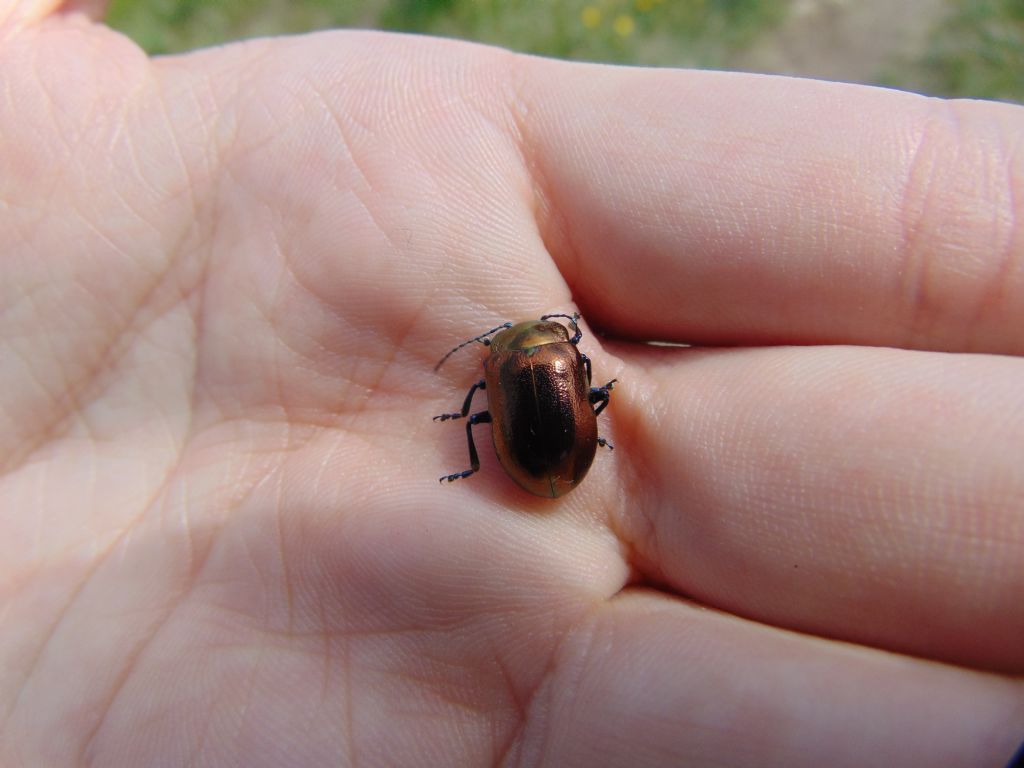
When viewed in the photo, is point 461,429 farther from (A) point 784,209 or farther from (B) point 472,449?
(A) point 784,209

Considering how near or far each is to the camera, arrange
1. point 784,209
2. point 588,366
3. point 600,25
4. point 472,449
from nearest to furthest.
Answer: point 784,209
point 472,449
point 588,366
point 600,25

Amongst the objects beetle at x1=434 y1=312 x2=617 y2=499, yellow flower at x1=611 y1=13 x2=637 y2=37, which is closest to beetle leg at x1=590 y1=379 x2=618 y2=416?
beetle at x1=434 y1=312 x2=617 y2=499

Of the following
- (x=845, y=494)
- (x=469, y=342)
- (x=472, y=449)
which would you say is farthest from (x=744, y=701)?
(x=469, y=342)

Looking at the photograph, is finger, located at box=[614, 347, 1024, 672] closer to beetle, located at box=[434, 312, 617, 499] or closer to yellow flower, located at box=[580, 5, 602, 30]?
beetle, located at box=[434, 312, 617, 499]

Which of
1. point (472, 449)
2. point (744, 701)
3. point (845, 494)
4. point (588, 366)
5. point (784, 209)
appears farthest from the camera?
point (588, 366)

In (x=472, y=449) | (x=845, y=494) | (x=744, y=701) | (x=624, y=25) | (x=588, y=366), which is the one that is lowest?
(x=744, y=701)

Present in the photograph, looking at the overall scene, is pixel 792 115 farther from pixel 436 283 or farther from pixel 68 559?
pixel 68 559

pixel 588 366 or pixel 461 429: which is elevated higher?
pixel 588 366

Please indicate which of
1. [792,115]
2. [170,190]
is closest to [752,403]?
[792,115]
